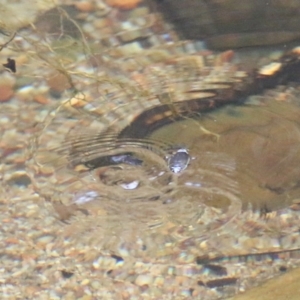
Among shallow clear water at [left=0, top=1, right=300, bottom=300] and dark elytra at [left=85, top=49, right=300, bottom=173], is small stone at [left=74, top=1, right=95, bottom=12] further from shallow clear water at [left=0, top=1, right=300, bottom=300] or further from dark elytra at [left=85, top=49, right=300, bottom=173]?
dark elytra at [left=85, top=49, right=300, bottom=173]

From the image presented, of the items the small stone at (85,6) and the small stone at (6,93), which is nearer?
the small stone at (85,6)

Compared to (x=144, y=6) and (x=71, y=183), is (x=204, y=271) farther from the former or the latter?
(x=144, y=6)

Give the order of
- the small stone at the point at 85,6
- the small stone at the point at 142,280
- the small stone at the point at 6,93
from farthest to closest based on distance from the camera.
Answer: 1. the small stone at the point at 142,280
2. the small stone at the point at 6,93
3. the small stone at the point at 85,6

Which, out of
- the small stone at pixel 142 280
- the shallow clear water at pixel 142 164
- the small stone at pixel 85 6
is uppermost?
the small stone at pixel 85 6

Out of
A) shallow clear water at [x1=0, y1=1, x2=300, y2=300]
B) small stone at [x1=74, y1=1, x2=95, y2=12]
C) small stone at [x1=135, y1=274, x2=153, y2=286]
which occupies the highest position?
small stone at [x1=74, y1=1, x2=95, y2=12]

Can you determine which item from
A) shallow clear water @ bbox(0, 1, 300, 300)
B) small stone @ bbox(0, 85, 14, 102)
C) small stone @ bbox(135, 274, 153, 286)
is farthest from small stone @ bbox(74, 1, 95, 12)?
small stone @ bbox(135, 274, 153, 286)

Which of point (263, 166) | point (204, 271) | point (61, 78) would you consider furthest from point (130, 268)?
point (61, 78)

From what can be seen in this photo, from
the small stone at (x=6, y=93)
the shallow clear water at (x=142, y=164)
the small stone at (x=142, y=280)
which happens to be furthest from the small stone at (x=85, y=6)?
the small stone at (x=142, y=280)

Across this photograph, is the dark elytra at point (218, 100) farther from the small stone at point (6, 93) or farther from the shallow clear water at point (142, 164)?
the small stone at point (6, 93)

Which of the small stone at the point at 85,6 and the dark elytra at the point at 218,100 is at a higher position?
the small stone at the point at 85,6

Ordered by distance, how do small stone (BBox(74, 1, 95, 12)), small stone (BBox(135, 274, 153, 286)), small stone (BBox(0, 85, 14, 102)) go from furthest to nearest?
small stone (BBox(135, 274, 153, 286))
small stone (BBox(0, 85, 14, 102))
small stone (BBox(74, 1, 95, 12))

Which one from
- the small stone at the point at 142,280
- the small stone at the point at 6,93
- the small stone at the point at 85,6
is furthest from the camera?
the small stone at the point at 142,280
